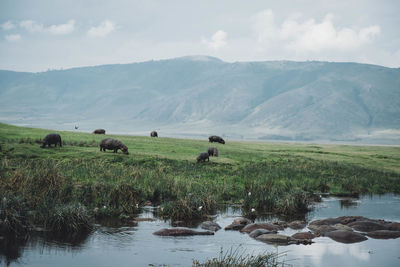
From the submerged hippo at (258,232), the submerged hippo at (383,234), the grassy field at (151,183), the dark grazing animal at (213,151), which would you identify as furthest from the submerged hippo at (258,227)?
the dark grazing animal at (213,151)

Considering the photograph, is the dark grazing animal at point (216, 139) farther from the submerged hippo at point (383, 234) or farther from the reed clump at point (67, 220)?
the reed clump at point (67, 220)

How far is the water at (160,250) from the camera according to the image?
49.7ft

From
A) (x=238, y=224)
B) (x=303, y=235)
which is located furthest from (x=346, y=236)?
(x=238, y=224)

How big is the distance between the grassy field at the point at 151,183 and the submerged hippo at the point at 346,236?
4.43 meters

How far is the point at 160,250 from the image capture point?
16.3 metres

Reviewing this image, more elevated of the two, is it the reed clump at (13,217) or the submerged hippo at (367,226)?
the reed clump at (13,217)

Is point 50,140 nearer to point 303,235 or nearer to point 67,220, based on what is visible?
point 67,220

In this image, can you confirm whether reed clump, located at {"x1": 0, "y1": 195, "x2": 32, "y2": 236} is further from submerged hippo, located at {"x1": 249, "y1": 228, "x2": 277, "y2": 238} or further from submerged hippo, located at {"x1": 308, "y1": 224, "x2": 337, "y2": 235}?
submerged hippo, located at {"x1": 308, "y1": 224, "x2": 337, "y2": 235}

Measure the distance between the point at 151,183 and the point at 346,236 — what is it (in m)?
11.4

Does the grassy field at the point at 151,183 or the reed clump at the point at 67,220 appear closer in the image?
the reed clump at the point at 67,220

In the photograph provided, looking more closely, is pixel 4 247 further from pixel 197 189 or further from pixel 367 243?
pixel 367 243

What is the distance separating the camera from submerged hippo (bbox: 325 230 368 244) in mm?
18453

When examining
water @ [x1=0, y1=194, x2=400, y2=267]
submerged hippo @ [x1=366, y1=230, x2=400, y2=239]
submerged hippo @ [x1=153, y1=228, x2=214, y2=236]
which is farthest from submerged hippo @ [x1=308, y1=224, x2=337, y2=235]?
submerged hippo @ [x1=153, y1=228, x2=214, y2=236]

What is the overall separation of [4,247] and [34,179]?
20.7 feet
